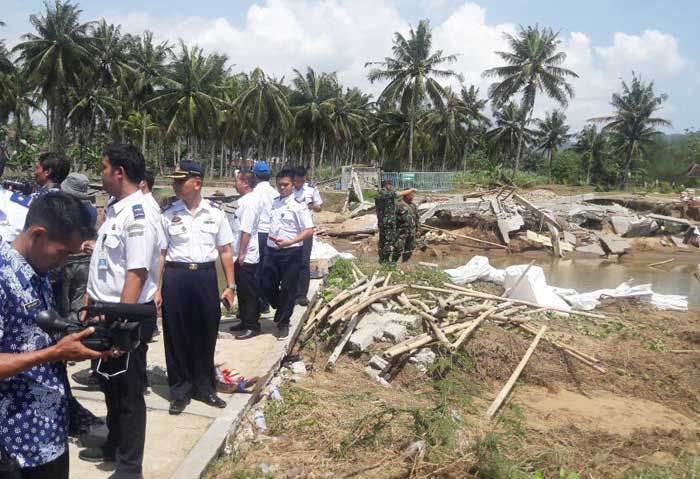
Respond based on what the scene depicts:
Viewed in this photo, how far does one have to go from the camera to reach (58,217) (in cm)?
192

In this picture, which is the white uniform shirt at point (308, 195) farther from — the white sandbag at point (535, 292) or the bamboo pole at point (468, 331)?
the white sandbag at point (535, 292)

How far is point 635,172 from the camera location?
1989 inches

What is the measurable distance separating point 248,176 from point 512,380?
134 inches

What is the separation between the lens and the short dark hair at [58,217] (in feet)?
6.29

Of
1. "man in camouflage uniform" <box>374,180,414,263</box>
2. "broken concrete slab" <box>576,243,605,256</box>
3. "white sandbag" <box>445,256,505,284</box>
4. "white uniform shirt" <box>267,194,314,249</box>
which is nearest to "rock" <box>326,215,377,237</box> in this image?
"broken concrete slab" <box>576,243,605,256</box>

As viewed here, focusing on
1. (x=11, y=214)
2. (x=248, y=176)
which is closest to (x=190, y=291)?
(x=11, y=214)

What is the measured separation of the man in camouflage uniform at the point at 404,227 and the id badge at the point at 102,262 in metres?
7.99

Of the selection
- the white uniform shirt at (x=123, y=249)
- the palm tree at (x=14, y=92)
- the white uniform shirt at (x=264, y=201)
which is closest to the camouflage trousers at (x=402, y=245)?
the white uniform shirt at (x=264, y=201)

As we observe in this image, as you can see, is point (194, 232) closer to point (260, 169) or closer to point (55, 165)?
point (55, 165)

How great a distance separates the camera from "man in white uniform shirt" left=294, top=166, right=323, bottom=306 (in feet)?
21.4

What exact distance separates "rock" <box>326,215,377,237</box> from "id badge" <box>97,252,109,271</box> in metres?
15.1

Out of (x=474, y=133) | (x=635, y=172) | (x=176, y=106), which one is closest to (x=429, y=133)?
(x=474, y=133)

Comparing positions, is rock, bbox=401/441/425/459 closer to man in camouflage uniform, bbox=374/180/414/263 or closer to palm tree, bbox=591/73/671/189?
man in camouflage uniform, bbox=374/180/414/263

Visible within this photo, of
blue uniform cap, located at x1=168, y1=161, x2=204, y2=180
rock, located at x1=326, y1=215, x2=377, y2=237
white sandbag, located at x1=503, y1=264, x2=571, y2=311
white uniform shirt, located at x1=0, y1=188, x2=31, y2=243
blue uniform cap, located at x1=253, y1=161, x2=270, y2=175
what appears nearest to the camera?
white uniform shirt, located at x1=0, y1=188, x2=31, y2=243
